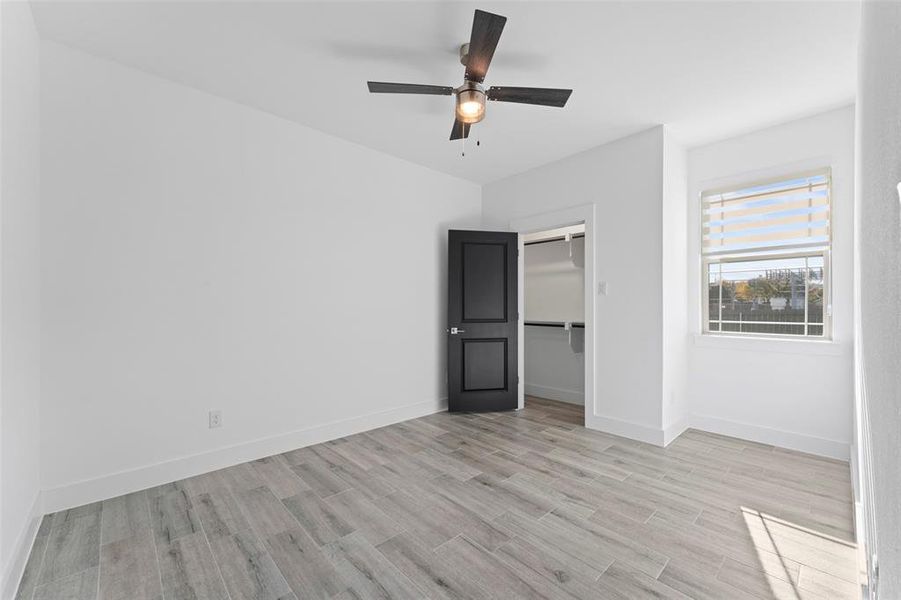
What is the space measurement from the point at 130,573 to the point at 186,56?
3.03 metres

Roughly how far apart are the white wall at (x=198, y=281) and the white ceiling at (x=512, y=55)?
15.0 inches

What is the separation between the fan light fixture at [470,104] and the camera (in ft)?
7.99

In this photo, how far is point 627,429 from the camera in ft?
12.1

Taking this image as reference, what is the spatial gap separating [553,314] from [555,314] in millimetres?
32

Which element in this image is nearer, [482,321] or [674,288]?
[674,288]

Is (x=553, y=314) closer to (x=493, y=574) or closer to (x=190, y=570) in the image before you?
(x=493, y=574)

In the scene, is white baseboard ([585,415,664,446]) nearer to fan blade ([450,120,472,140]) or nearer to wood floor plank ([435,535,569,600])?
wood floor plank ([435,535,569,600])

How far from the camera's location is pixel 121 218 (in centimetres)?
263

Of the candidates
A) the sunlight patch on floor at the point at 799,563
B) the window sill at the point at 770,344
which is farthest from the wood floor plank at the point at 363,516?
the window sill at the point at 770,344

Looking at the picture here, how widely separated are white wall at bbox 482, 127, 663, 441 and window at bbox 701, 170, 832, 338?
883mm

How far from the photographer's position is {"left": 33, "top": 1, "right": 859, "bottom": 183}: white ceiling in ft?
7.12

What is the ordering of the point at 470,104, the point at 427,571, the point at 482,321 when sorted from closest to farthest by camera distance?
the point at 427,571 → the point at 470,104 → the point at 482,321

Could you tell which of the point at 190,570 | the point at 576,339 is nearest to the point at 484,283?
the point at 576,339

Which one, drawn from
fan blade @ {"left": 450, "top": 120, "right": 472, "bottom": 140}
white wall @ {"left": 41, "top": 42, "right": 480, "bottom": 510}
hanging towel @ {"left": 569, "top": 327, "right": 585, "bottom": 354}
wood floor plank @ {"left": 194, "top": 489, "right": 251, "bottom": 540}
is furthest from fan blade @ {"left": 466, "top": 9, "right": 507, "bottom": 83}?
hanging towel @ {"left": 569, "top": 327, "right": 585, "bottom": 354}
